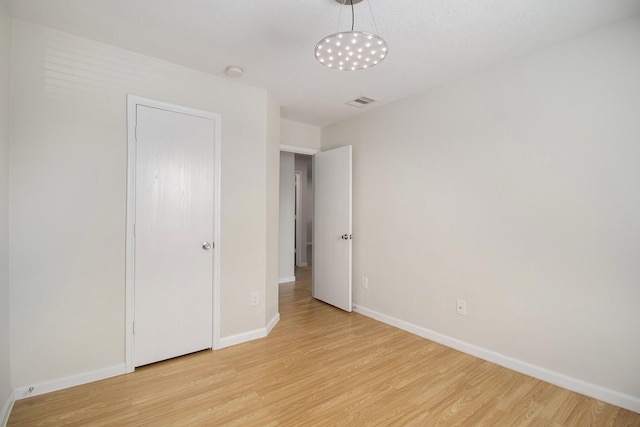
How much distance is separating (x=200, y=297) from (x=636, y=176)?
130 inches

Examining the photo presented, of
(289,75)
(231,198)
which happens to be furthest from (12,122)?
(289,75)

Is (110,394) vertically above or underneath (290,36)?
underneath

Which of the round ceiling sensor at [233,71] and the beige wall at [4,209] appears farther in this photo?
the round ceiling sensor at [233,71]

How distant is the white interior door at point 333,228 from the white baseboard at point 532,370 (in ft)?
2.81

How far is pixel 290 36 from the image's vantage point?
217 centimetres

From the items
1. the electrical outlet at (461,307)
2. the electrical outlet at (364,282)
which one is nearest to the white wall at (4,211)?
the electrical outlet at (364,282)

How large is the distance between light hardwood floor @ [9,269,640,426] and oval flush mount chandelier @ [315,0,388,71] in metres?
2.15

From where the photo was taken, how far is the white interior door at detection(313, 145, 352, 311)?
150 inches

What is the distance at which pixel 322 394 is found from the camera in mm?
2105

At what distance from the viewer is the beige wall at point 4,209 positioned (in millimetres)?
1827

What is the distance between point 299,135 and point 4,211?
3062mm

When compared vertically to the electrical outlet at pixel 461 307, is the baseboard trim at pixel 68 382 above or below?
below

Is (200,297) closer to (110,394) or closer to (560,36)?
(110,394)

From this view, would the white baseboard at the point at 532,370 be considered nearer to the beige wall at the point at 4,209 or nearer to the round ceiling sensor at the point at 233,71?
the round ceiling sensor at the point at 233,71
